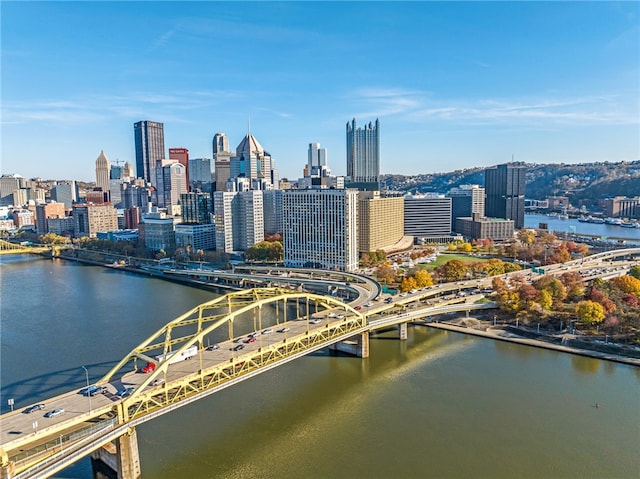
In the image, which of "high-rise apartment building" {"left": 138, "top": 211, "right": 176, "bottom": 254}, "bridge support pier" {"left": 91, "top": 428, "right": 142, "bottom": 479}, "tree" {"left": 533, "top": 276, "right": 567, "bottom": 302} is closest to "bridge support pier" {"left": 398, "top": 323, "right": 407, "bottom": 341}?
"tree" {"left": 533, "top": 276, "right": 567, "bottom": 302}

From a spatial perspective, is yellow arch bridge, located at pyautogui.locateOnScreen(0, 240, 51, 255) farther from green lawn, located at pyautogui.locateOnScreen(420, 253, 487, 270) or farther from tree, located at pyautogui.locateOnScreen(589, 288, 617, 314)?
tree, located at pyautogui.locateOnScreen(589, 288, 617, 314)

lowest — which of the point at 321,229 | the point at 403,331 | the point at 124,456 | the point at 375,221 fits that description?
the point at 403,331

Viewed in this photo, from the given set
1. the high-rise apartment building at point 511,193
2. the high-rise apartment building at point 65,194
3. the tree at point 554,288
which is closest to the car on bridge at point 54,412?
the tree at point 554,288

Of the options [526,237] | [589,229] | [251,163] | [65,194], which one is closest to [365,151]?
[251,163]

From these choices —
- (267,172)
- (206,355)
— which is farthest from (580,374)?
(267,172)

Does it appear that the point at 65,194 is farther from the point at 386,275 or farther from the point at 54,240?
the point at 386,275
